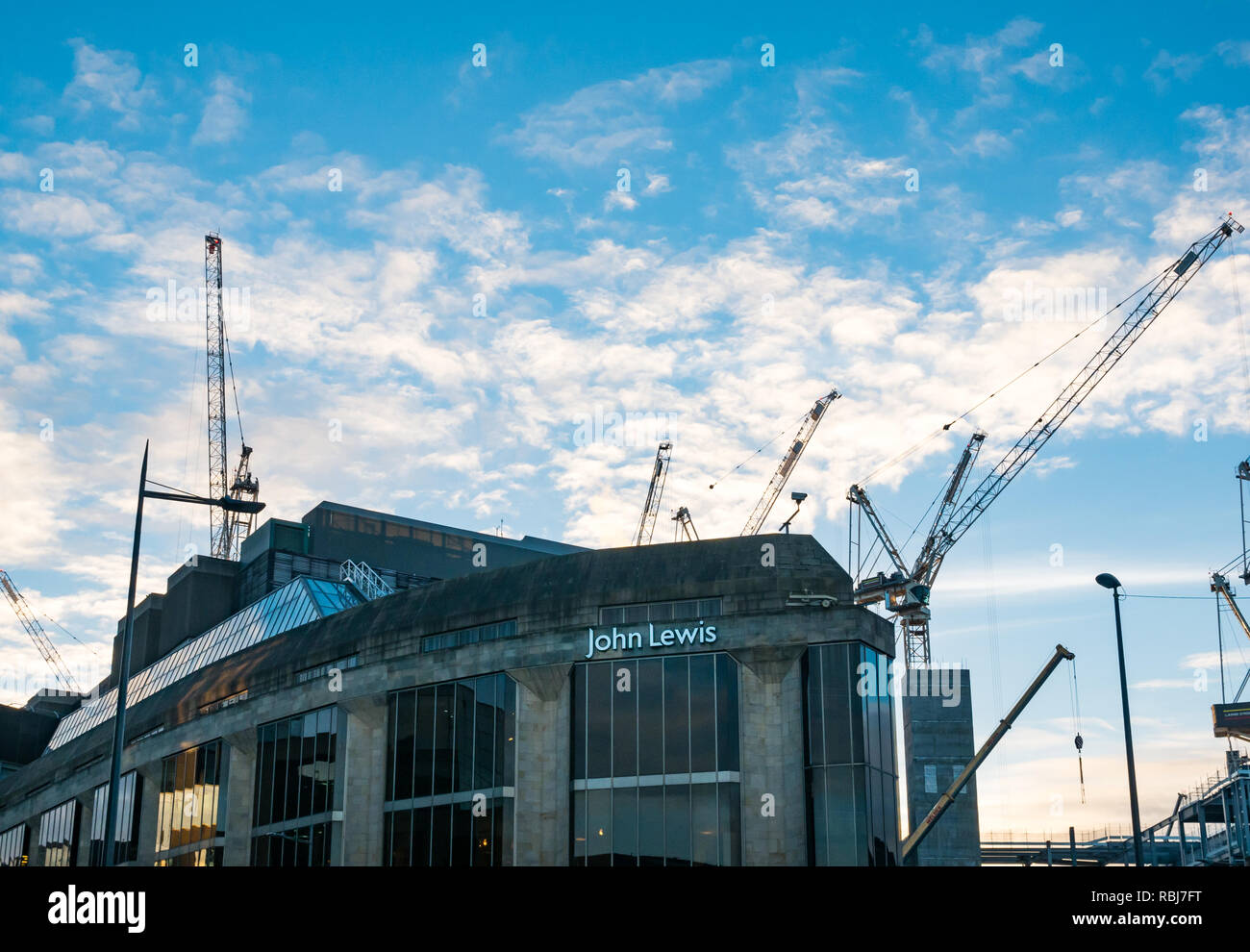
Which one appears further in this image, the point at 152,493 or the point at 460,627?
the point at 460,627

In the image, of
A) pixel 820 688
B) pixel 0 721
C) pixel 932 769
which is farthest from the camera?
pixel 0 721

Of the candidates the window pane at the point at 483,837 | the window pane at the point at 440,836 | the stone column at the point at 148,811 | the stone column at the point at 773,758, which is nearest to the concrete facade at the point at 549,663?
the stone column at the point at 773,758

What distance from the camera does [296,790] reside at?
Result: 61.1 meters

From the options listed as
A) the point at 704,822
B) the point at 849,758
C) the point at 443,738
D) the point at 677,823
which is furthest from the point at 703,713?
the point at 443,738

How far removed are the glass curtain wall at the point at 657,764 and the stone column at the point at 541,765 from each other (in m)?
0.53

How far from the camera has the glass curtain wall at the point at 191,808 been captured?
2581 inches

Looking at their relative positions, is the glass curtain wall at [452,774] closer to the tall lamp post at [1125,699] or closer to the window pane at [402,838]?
the window pane at [402,838]

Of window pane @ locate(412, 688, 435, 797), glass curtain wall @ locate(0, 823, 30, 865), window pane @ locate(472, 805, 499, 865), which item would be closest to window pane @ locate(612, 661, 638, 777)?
window pane @ locate(472, 805, 499, 865)

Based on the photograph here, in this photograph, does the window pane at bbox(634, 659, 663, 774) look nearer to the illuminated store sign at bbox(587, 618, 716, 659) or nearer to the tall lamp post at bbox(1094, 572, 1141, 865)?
the illuminated store sign at bbox(587, 618, 716, 659)

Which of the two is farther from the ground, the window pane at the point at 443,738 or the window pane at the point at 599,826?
the window pane at the point at 443,738
